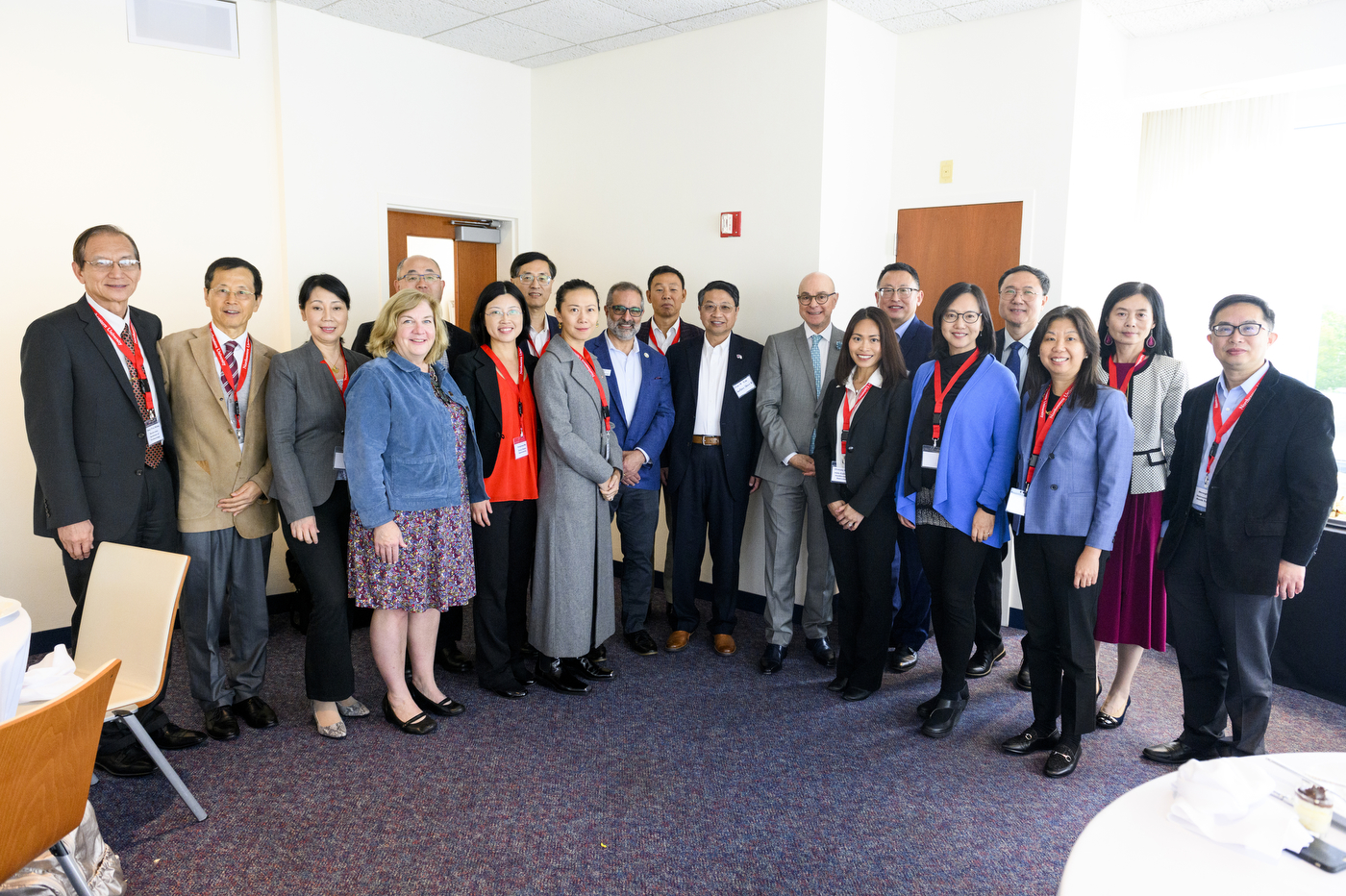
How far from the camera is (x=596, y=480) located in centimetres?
352

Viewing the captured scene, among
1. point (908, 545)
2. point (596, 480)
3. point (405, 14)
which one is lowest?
point (908, 545)

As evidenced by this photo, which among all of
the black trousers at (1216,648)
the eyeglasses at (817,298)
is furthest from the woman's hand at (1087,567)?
the eyeglasses at (817,298)

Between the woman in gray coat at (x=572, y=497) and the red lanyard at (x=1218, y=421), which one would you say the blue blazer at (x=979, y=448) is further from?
the woman in gray coat at (x=572, y=497)

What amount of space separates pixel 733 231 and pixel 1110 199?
2.21 metres

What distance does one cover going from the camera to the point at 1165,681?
3838mm

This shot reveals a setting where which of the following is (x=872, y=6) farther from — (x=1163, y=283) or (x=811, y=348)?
(x=1163, y=283)

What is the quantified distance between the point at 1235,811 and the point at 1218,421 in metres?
1.89

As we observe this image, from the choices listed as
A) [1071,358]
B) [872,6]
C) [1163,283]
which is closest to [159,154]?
[872,6]

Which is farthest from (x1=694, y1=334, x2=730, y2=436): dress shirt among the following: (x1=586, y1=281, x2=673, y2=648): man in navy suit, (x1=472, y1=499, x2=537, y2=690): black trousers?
(x1=472, y1=499, x2=537, y2=690): black trousers

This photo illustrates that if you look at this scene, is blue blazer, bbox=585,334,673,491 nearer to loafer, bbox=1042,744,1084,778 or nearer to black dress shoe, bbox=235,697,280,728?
black dress shoe, bbox=235,697,280,728

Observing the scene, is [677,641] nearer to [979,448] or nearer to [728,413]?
[728,413]

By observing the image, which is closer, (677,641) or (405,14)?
(677,641)

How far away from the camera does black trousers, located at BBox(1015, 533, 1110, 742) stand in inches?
114

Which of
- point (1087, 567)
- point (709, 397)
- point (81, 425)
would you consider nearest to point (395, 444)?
point (81, 425)
